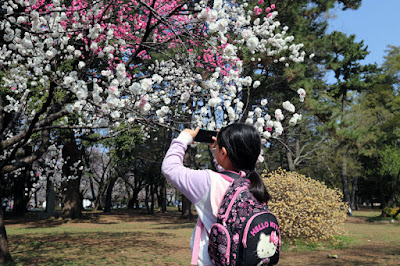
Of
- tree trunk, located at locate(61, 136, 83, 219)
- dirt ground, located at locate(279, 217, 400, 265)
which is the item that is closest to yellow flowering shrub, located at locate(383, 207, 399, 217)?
dirt ground, located at locate(279, 217, 400, 265)

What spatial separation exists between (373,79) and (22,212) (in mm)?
29568

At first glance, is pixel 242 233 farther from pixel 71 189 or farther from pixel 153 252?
pixel 71 189

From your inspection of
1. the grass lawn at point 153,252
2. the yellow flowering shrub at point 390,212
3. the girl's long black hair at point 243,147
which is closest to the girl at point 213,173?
the girl's long black hair at point 243,147

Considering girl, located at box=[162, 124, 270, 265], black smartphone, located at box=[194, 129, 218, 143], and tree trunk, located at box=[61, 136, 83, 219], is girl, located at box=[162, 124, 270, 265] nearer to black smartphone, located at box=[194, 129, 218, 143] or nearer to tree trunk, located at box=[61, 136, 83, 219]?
black smartphone, located at box=[194, 129, 218, 143]

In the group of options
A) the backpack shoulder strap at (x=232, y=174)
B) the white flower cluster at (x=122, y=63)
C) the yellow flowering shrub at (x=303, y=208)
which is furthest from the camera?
the yellow flowering shrub at (x=303, y=208)

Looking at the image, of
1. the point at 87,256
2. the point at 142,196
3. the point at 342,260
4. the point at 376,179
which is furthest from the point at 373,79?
the point at 142,196

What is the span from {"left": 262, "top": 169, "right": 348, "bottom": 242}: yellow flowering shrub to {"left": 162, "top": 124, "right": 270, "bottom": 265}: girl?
Answer: 7.47 metres

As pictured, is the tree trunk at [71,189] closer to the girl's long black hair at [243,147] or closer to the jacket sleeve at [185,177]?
the jacket sleeve at [185,177]

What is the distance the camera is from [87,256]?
8.08 meters

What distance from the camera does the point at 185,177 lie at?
1.74 meters

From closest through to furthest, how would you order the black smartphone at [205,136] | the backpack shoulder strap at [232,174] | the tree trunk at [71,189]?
the backpack shoulder strap at [232,174] < the black smartphone at [205,136] < the tree trunk at [71,189]

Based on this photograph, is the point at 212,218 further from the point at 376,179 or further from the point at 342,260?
the point at 376,179

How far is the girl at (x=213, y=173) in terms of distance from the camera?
1.70 metres

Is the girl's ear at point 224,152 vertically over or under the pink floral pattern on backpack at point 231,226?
over
